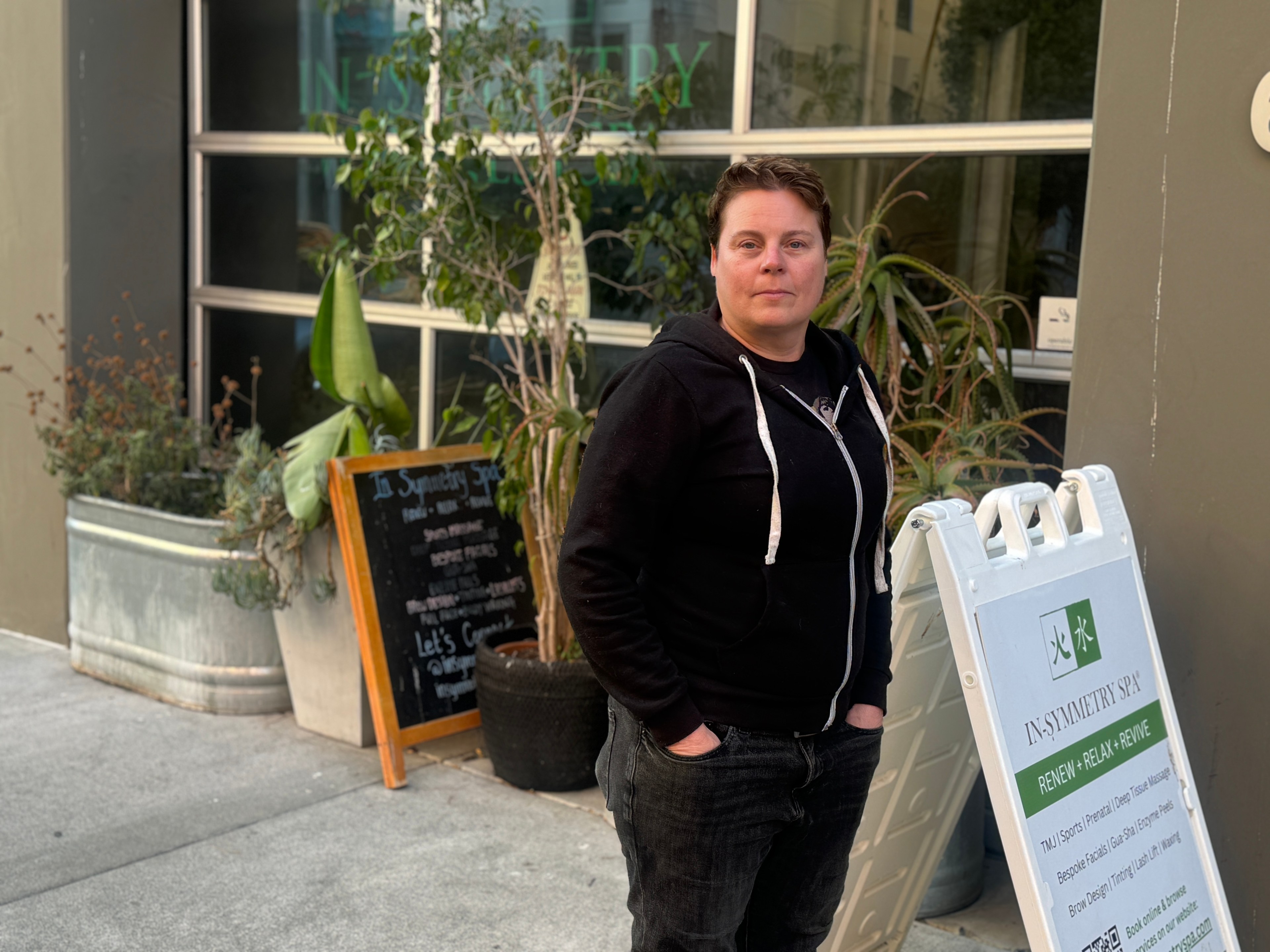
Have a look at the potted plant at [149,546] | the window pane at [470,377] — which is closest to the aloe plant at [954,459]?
the window pane at [470,377]

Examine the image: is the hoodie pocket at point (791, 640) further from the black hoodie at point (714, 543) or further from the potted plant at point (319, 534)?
the potted plant at point (319, 534)

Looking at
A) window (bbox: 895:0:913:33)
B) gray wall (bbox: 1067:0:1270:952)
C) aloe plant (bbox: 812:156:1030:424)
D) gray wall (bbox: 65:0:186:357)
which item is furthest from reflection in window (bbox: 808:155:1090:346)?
gray wall (bbox: 65:0:186:357)

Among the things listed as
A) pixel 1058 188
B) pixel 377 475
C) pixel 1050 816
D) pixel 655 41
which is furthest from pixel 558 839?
pixel 655 41

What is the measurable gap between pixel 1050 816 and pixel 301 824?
2.40 meters

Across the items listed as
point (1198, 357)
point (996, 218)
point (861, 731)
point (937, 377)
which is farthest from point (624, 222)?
point (861, 731)

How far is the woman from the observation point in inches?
75.2

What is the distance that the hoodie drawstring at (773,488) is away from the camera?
75.1 inches

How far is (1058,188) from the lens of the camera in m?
3.80

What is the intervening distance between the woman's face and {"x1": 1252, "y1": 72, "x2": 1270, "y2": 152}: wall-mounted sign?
127 centimetres

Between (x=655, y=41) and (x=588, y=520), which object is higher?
(x=655, y=41)

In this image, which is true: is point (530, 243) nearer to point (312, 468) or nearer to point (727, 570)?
point (312, 468)

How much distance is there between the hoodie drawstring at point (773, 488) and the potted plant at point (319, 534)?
2630 mm

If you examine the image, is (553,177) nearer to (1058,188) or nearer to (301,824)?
(1058,188)

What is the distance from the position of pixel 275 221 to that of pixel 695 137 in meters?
2.21
